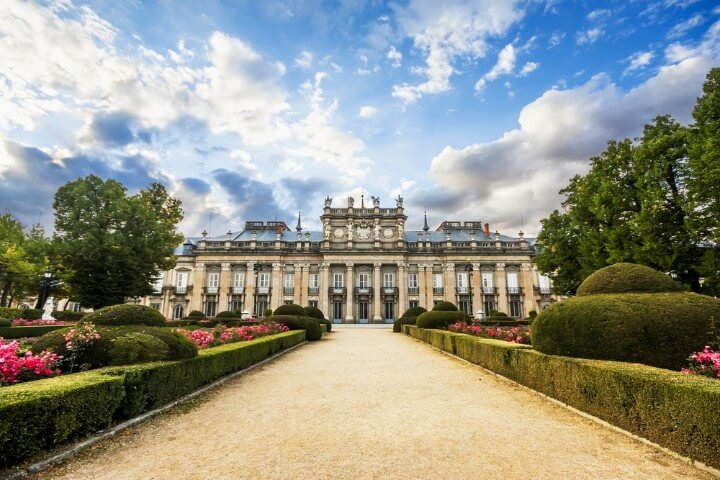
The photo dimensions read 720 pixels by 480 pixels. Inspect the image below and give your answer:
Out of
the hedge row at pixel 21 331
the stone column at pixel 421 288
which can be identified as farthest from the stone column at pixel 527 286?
the hedge row at pixel 21 331

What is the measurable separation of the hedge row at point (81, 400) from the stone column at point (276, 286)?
37.1 meters

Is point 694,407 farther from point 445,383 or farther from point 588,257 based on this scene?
point 588,257

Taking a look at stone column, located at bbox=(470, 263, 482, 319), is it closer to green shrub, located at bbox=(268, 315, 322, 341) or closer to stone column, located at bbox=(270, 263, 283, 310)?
stone column, located at bbox=(270, 263, 283, 310)

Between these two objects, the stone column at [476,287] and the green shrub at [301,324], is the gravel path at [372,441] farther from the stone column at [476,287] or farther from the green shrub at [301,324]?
the stone column at [476,287]

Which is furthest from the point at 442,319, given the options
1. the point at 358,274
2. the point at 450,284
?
the point at 358,274

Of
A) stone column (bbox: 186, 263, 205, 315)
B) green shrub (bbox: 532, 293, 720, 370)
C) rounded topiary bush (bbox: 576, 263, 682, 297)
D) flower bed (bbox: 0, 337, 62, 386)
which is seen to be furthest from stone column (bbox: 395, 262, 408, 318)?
flower bed (bbox: 0, 337, 62, 386)

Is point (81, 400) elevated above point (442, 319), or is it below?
below

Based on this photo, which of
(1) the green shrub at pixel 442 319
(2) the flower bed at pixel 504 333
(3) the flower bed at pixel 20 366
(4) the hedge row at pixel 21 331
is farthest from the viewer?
(1) the green shrub at pixel 442 319

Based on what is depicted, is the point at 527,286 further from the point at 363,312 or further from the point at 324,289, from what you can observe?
the point at 324,289

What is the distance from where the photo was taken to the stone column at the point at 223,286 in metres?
43.9

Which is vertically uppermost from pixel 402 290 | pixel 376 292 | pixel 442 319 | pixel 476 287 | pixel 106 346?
pixel 476 287

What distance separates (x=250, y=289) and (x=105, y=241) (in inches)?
819

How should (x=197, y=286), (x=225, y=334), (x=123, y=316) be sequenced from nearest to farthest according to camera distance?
1. (x=123, y=316)
2. (x=225, y=334)
3. (x=197, y=286)

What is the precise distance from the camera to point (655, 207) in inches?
663
